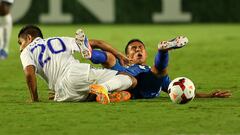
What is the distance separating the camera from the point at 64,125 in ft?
24.7

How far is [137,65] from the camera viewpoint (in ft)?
31.9

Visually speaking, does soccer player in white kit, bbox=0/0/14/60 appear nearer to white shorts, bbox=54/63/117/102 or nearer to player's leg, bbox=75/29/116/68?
player's leg, bbox=75/29/116/68

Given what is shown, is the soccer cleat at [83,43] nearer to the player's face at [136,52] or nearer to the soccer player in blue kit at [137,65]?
the soccer player in blue kit at [137,65]

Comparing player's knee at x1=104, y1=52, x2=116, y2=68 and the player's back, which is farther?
player's knee at x1=104, y1=52, x2=116, y2=68

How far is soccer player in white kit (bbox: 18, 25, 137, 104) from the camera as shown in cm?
900

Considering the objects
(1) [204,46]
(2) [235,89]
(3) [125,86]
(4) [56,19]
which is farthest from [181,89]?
(4) [56,19]

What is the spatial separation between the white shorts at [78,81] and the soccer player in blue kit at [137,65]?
0.63ft

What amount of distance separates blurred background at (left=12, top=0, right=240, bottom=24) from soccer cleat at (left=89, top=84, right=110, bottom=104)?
56.1 feet

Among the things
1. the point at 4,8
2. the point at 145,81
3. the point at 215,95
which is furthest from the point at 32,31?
the point at 4,8

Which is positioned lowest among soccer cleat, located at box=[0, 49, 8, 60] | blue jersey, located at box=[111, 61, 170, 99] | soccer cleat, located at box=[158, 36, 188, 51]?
blue jersey, located at box=[111, 61, 170, 99]

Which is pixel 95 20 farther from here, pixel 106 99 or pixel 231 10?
pixel 106 99

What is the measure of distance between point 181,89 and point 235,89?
2.19 meters

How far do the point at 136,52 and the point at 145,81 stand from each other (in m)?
0.53

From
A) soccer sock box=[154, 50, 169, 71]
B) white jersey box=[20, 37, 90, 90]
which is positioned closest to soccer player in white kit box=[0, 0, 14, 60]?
white jersey box=[20, 37, 90, 90]
